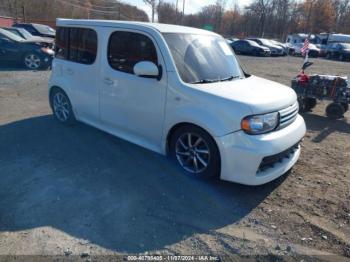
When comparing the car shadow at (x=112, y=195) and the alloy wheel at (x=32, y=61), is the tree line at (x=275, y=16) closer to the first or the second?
the alloy wheel at (x=32, y=61)

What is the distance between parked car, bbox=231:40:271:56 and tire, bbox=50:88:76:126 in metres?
26.6

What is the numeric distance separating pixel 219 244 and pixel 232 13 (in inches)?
3646

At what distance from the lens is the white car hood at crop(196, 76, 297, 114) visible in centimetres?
358

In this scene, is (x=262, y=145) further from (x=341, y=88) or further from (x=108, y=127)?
(x=341, y=88)

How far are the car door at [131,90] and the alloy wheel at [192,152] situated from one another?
0.36 m

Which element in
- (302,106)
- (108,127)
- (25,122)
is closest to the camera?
(108,127)

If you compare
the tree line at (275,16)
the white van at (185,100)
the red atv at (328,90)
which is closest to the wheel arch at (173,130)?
the white van at (185,100)

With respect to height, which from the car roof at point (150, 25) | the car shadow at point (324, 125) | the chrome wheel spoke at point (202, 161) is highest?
the car roof at point (150, 25)

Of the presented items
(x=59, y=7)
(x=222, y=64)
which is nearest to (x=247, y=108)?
(x=222, y=64)

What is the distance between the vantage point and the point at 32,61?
12.9 m

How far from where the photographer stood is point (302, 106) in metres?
8.15

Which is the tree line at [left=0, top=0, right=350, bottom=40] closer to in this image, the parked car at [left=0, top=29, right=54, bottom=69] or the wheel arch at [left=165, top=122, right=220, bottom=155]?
the parked car at [left=0, top=29, right=54, bottom=69]

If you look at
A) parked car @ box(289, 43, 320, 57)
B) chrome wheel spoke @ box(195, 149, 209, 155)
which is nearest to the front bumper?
chrome wheel spoke @ box(195, 149, 209, 155)

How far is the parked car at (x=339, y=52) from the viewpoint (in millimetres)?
31645
